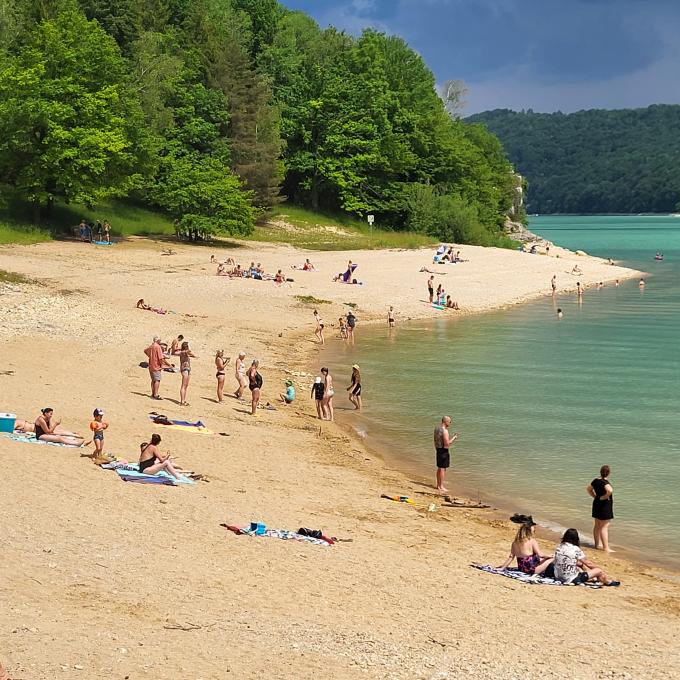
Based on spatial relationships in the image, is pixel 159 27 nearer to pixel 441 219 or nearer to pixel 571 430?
pixel 441 219

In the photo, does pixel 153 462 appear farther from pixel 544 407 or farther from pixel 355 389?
pixel 544 407

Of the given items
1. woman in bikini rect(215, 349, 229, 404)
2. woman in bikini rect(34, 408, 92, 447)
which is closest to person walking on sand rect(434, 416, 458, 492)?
woman in bikini rect(34, 408, 92, 447)

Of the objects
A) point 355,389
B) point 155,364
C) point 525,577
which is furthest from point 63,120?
point 525,577

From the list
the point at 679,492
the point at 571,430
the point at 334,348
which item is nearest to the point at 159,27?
the point at 334,348

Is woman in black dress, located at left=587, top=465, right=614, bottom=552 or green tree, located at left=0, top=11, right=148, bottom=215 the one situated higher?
green tree, located at left=0, top=11, right=148, bottom=215

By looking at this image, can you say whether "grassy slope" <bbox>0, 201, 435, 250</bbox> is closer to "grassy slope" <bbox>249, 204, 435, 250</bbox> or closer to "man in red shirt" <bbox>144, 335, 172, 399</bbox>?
"grassy slope" <bbox>249, 204, 435, 250</bbox>

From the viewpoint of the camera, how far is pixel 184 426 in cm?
2236

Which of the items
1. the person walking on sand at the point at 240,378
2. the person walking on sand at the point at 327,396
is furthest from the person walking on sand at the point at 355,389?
the person walking on sand at the point at 240,378

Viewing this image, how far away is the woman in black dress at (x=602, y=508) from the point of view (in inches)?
655

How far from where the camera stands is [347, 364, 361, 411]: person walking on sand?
27.2 meters

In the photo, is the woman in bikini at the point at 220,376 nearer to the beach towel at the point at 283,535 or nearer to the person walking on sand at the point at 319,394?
the person walking on sand at the point at 319,394

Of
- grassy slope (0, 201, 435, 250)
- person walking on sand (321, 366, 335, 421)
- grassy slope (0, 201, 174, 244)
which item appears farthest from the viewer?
grassy slope (0, 201, 435, 250)

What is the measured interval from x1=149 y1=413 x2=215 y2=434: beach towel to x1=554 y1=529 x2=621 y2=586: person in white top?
9923 mm

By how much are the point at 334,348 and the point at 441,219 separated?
4373 centimetres
